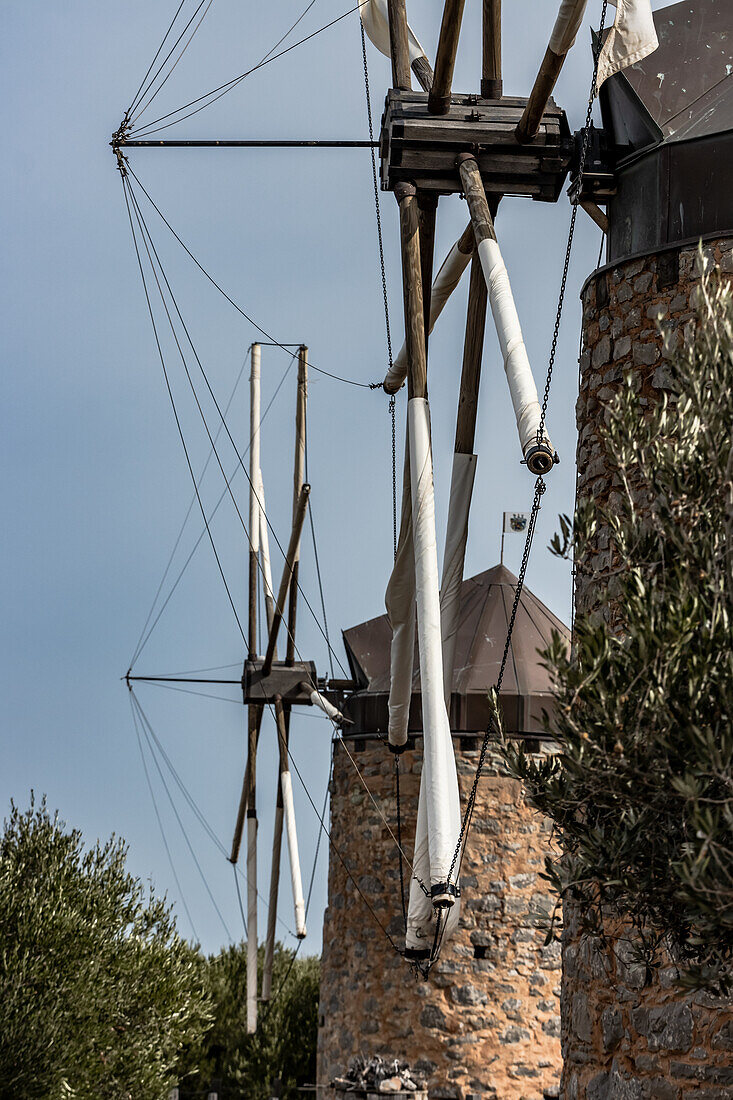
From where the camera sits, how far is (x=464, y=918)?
11.5 m

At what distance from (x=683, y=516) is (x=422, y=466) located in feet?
9.68

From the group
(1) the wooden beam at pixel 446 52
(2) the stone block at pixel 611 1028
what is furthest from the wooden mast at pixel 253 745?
(2) the stone block at pixel 611 1028

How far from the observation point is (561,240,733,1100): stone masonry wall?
18.2 feet

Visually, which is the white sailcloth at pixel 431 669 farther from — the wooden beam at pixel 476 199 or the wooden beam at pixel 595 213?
the wooden beam at pixel 595 213

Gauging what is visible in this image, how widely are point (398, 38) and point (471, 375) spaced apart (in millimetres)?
2015

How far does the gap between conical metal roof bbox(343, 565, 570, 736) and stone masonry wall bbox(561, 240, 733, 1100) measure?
5.13m

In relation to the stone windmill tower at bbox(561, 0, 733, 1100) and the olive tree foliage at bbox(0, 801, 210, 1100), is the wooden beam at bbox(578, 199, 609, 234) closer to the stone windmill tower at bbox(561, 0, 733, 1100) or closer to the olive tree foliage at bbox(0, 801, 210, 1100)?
the stone windmill tower at bbox(561, 0, 733, 1100)

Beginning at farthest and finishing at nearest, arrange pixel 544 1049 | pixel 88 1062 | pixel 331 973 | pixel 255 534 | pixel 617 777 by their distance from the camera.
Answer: pixel 255 534 → pixel 88 1062 → pixel 331 973 → pixel 544 1049 → pixel 617 777

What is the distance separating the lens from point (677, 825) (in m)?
3.96

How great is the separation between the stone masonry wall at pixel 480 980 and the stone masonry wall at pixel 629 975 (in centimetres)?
503

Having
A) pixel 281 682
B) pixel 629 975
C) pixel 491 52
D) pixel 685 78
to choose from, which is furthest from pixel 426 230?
pixel 281 682

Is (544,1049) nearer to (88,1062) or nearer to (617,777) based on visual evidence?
(88,1062)

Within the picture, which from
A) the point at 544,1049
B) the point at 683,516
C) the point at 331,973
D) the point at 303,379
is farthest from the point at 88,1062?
the point at 683,516

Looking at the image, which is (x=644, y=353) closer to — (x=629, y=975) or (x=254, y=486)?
(x=629, y=975)
